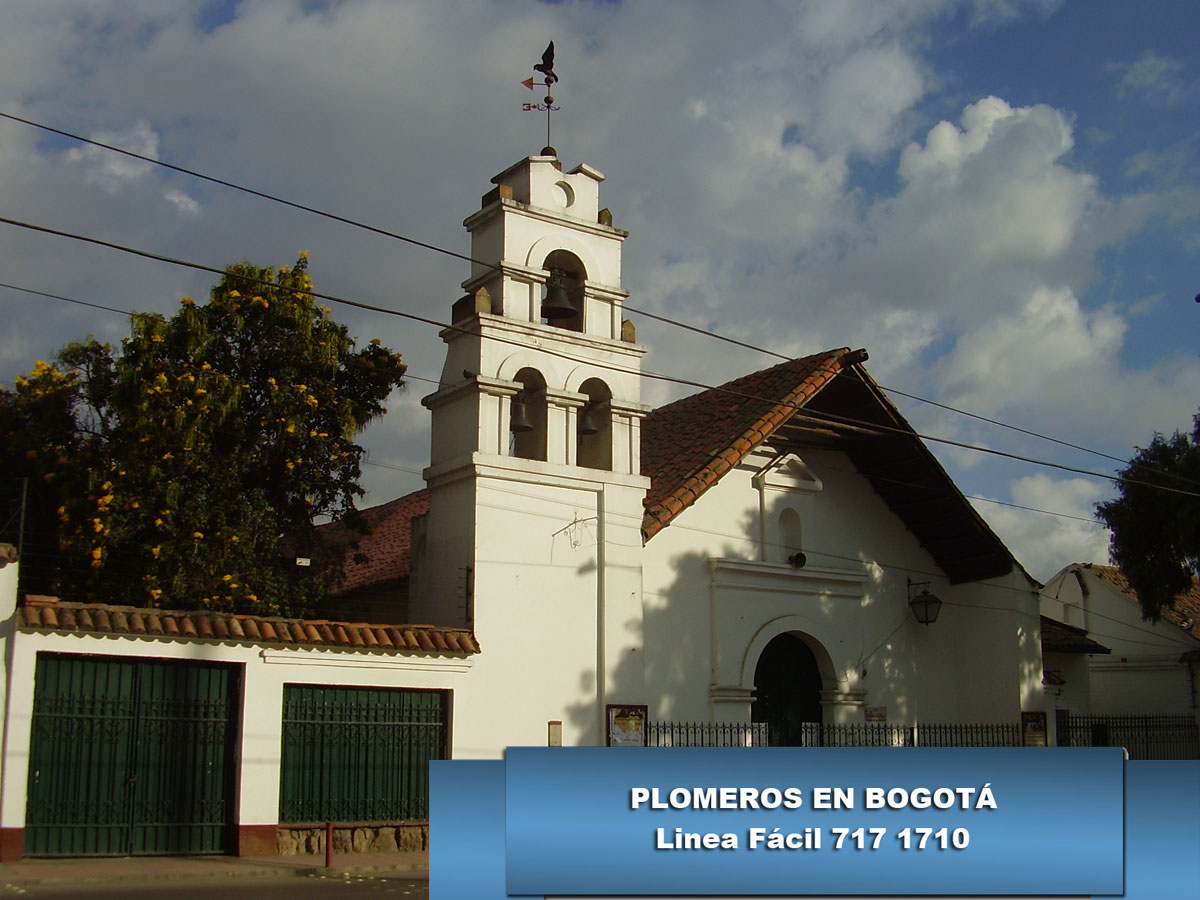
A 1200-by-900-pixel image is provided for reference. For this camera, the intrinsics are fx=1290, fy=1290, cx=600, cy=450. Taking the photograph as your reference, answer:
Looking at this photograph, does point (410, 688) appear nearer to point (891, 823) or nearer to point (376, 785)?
point (376, 785)

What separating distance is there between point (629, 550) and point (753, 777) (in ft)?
33.2

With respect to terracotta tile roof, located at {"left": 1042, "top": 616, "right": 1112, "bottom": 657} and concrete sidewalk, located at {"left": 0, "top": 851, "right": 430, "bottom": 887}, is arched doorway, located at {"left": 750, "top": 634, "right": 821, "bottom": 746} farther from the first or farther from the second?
terracotta tile roof, located at {"left": 1042, "top": 616, "right": 1112, "bottom": 657}

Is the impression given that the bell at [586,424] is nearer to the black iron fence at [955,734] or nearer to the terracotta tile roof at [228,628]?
the terracotta tile roof at [228,628]

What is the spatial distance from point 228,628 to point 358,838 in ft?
9.44

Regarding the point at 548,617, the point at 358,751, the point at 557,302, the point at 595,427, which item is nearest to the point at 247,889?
the point at 358,751

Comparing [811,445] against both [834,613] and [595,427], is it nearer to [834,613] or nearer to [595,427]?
[834,613]

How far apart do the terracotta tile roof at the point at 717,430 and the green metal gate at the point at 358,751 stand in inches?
161

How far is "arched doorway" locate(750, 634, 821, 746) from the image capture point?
1941 centimetres

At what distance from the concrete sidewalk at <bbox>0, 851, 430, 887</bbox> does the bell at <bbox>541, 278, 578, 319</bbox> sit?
7.40 m

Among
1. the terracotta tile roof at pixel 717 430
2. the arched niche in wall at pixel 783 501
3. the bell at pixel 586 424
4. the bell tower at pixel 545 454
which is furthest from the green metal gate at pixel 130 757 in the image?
the arched niche in wall at pixel 783 501

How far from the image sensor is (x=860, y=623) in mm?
20609

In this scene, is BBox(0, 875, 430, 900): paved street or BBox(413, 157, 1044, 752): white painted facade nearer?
BBox(0, 875, 430, 900): paved street

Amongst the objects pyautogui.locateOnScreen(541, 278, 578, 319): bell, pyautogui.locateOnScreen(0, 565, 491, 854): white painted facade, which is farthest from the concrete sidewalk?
pyautogui.locateOnScreen(541, 278, 578, 319): bell

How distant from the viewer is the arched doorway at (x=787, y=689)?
1941cm
